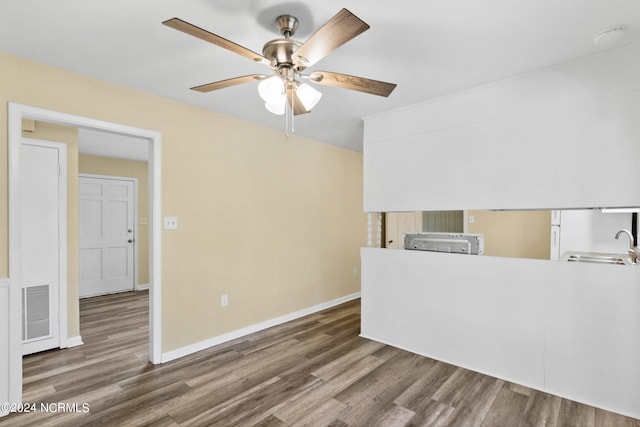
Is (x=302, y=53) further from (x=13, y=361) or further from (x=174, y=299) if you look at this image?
(x=13, y=361)

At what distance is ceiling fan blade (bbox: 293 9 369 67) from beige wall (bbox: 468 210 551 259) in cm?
401

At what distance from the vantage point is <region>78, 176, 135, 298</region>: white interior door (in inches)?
201

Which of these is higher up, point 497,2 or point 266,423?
point 497,2

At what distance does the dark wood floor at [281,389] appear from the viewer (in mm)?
2000

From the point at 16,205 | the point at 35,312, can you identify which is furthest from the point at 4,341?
the point at 35,312

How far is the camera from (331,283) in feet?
14.8

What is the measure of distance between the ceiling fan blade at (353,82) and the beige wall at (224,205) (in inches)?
57.4

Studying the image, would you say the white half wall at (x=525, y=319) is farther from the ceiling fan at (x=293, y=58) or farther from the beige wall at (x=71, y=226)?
the beige wall at (x=71, y=226)

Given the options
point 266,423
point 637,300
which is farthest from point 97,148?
point 637,300

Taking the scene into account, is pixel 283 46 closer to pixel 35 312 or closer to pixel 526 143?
pixel 526 143

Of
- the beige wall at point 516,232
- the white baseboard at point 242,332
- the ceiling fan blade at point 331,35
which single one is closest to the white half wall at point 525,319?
A: the white baseboard at point 242,332

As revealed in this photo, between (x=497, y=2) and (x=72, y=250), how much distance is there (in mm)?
4112

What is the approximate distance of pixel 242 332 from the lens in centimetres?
339

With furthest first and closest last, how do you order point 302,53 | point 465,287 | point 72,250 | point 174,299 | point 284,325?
point 284,325
point 72,250
point 174,299
point 465,287
point 302,53
